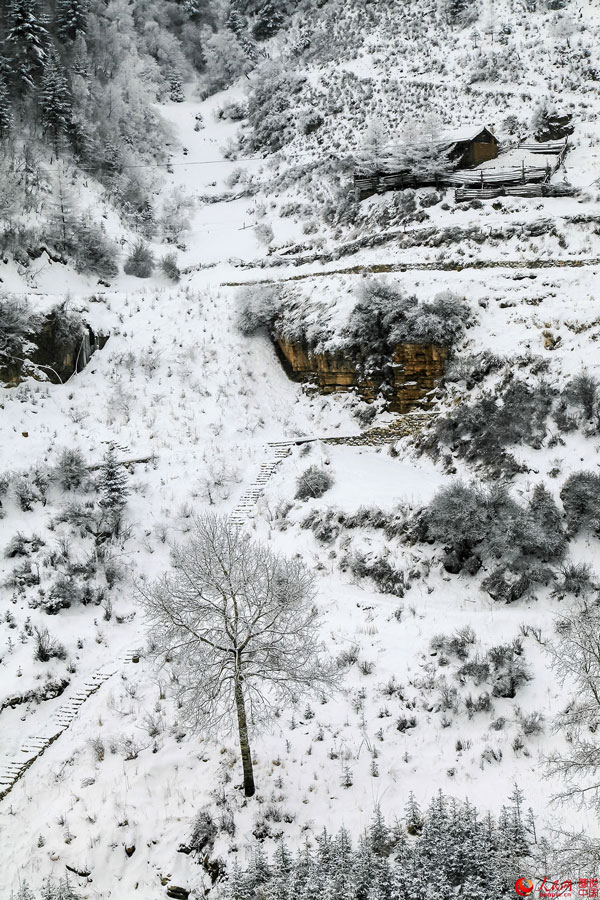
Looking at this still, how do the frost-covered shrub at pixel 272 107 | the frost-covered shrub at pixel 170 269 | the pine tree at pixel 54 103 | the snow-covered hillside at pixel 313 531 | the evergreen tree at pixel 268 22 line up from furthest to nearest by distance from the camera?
the evergreen tree at pixel 268 22, the frost-covered shrub at pixel 272 107, the pine tree at pixel 54 103, the frost-covered shrub at pixel 170 269, the snow-covered hillside at pixel 313 531

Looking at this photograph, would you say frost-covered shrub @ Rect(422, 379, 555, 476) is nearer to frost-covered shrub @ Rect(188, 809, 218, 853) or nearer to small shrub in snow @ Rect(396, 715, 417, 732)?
small shrub in snow @ Rect(396, 715, 417, 732)

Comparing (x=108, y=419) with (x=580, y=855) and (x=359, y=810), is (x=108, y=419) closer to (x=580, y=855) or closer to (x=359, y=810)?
(x=359, y=810)

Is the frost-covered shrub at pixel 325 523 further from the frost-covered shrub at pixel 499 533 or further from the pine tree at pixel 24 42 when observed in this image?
the pine tree at pixel 24 42

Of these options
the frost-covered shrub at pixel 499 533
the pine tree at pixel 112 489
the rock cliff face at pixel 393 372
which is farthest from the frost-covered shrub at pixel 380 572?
the pine tree at pixel 112 489

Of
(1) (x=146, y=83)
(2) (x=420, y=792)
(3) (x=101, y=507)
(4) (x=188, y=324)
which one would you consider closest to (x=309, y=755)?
(2) (x=420, y=792)

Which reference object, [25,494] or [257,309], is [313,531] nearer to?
[25,494]

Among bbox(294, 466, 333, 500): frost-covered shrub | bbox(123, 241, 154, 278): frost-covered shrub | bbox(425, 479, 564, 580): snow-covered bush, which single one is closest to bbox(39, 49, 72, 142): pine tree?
bbox(123, 241, 154, 278): frost-covered shrub
